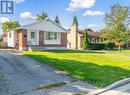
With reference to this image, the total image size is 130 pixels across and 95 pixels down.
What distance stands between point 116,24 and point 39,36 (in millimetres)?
16713

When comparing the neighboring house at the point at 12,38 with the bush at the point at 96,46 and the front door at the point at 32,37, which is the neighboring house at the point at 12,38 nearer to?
the front door at the point at 32,37

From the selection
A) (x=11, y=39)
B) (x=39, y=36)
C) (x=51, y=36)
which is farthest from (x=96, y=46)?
(x=11, y=39)

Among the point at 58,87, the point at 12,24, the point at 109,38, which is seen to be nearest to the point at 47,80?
the point at 58,87

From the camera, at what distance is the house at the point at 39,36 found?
115 feet

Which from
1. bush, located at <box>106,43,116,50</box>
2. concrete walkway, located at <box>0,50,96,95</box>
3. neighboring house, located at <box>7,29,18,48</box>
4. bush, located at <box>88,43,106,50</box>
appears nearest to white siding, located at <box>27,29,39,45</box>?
neighboring house, located at <box>7,29,18,48</box>

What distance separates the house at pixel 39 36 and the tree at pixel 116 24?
11.1 meters

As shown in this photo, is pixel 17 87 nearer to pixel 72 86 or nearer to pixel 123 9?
pixel 72 86

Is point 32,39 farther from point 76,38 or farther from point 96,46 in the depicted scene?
point 76,38

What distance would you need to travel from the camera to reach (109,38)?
47875mm

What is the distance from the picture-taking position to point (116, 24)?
1853 inches

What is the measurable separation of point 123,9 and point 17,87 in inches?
1604

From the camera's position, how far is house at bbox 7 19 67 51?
34969 millimetres

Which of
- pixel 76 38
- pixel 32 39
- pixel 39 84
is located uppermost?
pixel 76 38

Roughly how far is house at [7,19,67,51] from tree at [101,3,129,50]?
437 inches
